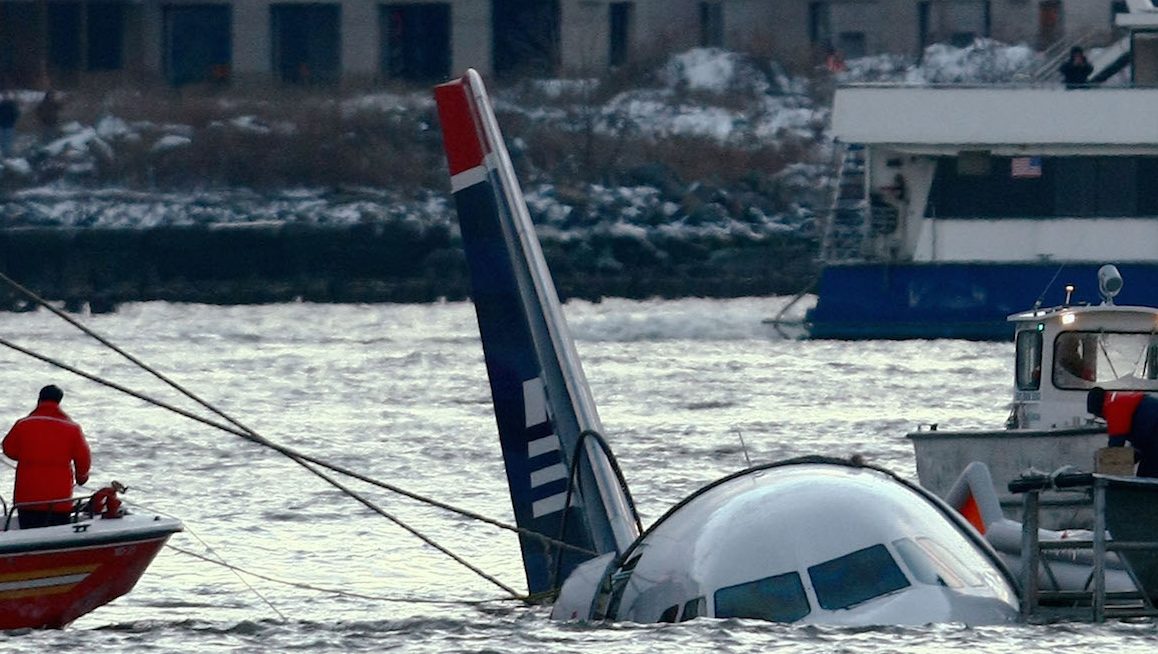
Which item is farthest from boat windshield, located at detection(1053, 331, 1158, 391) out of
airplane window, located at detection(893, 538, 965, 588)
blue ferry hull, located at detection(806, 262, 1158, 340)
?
blue ferry hull, located at detection(806, 262, 1158, 340)

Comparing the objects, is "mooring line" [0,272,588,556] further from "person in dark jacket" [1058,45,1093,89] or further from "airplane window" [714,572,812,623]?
"person in dark jacket" [1058,45,1093,89]

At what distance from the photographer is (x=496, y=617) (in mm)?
17031

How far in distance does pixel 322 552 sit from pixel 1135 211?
3395 centimetres

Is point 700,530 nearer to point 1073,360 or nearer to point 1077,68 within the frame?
point 1073,360

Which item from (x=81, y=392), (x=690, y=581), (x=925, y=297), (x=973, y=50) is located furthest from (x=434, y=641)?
(x=973, y=50)

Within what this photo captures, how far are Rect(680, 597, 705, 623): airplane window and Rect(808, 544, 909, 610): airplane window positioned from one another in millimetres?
564

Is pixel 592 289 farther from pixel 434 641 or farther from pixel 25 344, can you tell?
pixel 434 641

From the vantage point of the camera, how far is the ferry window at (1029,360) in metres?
23.1

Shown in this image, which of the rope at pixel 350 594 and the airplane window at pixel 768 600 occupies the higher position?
the airplane window at pixel 768 600

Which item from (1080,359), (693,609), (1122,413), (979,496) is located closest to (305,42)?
(1080,359)

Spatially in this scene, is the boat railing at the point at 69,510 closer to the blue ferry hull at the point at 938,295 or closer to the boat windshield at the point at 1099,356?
the boat windshield at the point at 1099,356

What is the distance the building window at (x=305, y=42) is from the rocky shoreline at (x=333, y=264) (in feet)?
31.8

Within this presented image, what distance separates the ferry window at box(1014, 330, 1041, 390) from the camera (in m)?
23.1

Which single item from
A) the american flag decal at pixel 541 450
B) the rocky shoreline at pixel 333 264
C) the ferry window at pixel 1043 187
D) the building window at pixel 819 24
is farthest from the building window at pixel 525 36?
the american flag decal at pixel 541 450
